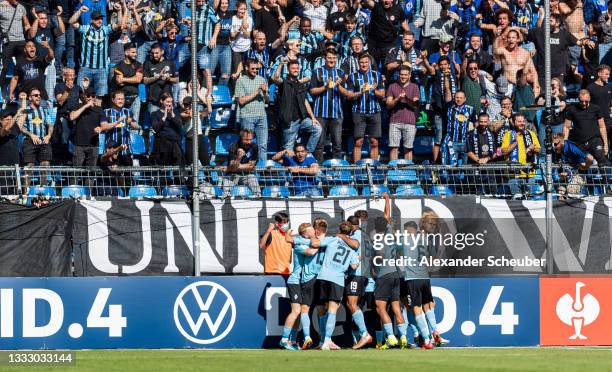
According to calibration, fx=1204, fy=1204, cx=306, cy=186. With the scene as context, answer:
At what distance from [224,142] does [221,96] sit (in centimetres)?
83

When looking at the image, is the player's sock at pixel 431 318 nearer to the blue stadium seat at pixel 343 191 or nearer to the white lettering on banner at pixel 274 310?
the white lettering on banner at pixel 274 310

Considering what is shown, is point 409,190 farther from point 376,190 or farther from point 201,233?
point 201,233

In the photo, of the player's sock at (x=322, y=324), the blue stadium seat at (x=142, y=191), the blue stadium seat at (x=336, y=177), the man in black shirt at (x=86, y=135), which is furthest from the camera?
the man in black shirt at (x=86, y=135)

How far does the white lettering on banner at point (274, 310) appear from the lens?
17781 mm

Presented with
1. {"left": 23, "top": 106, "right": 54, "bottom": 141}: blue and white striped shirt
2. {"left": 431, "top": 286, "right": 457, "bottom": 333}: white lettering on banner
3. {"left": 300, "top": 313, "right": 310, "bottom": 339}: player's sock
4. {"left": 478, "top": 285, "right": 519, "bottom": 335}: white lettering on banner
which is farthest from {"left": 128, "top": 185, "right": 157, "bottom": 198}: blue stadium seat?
{"left": 478, "top": 285, "right": 519, "bottom": 335}: white lettering on banner

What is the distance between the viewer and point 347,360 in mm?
14992

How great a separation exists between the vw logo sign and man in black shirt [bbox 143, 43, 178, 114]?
Answer: 169 inches

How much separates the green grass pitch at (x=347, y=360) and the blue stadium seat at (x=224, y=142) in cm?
489

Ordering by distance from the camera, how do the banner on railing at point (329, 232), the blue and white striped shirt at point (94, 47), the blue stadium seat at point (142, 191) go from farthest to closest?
the blue and white striped shirt at point (94, 47) → the blue stadium seat at point (142, 191) → the banner on railing at point (329, 232)

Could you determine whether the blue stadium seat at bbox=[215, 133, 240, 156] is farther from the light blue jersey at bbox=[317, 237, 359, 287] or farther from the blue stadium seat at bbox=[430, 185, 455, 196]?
the light blue jersey at bbox=[317, 237, 359, 287]

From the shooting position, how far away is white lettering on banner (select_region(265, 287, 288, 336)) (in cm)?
1778

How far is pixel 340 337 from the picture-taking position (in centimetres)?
1786

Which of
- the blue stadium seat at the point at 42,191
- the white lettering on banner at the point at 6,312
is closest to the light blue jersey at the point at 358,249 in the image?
the blue stadium seat at the point at 42,191

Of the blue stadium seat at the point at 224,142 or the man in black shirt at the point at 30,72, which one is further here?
the blue stadium seat at the point at 224,142
